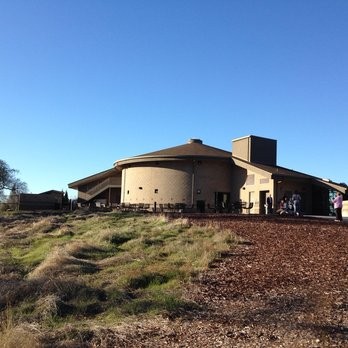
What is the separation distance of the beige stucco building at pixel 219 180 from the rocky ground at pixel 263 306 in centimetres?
3235

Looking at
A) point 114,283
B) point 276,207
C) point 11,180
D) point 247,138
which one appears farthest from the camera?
point 11,180

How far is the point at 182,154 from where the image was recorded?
47531 mm

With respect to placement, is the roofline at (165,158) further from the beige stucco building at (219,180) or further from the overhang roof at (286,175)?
the overhang roof at (286,175)

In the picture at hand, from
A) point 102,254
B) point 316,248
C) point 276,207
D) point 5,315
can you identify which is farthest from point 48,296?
point 276,207

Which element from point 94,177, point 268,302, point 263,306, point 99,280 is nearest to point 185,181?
point 94,177

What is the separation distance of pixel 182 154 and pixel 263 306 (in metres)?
40.7

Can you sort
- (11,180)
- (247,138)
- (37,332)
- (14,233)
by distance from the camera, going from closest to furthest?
(37,332)
(14,233)
(247,138)
(11,180)

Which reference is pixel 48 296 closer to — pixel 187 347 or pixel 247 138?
pixel 187 347

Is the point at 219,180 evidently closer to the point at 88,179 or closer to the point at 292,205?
the point at 292,205

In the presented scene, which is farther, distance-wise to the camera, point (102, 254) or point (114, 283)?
point (102, 254)

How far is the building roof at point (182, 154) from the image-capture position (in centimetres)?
4734

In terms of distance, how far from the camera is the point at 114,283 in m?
9.40

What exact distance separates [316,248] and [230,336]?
6.85 meters

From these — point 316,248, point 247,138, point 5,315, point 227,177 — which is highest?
point 247,138
